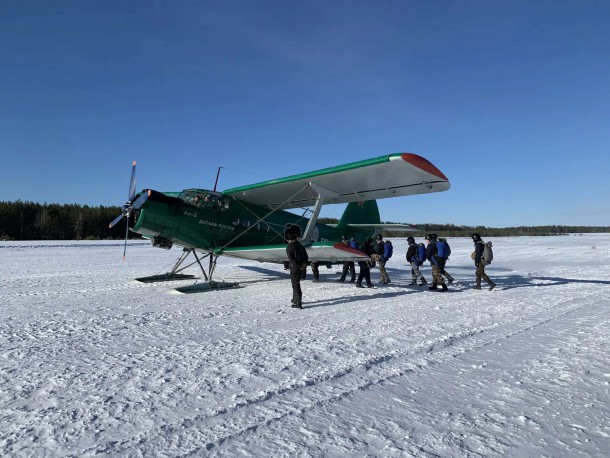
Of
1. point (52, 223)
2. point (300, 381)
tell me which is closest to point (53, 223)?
point (52, 223)

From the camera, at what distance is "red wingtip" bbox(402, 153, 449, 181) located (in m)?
7.66

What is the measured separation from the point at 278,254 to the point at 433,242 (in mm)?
4309

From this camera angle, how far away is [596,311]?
22.9 ft

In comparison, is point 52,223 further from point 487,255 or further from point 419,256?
point 487,255

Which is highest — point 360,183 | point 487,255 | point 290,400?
point 360,183

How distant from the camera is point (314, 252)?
9.36 metres

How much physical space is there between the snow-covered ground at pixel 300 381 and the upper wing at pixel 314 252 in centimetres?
218

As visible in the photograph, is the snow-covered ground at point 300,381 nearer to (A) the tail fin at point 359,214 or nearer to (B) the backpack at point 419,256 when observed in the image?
(B) the backpack at point 419,256

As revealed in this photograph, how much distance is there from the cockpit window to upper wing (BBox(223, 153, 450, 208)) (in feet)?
2.16

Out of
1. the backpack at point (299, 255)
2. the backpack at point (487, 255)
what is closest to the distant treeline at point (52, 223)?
the backpack at point (299, 255)

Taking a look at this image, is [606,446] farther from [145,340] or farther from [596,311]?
[596,311]

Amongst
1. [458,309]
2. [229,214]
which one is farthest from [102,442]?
[229,214]

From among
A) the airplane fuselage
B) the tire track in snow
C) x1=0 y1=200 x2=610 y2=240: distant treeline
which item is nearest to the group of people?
the airplane fuselage

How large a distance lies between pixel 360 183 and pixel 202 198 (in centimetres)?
427
